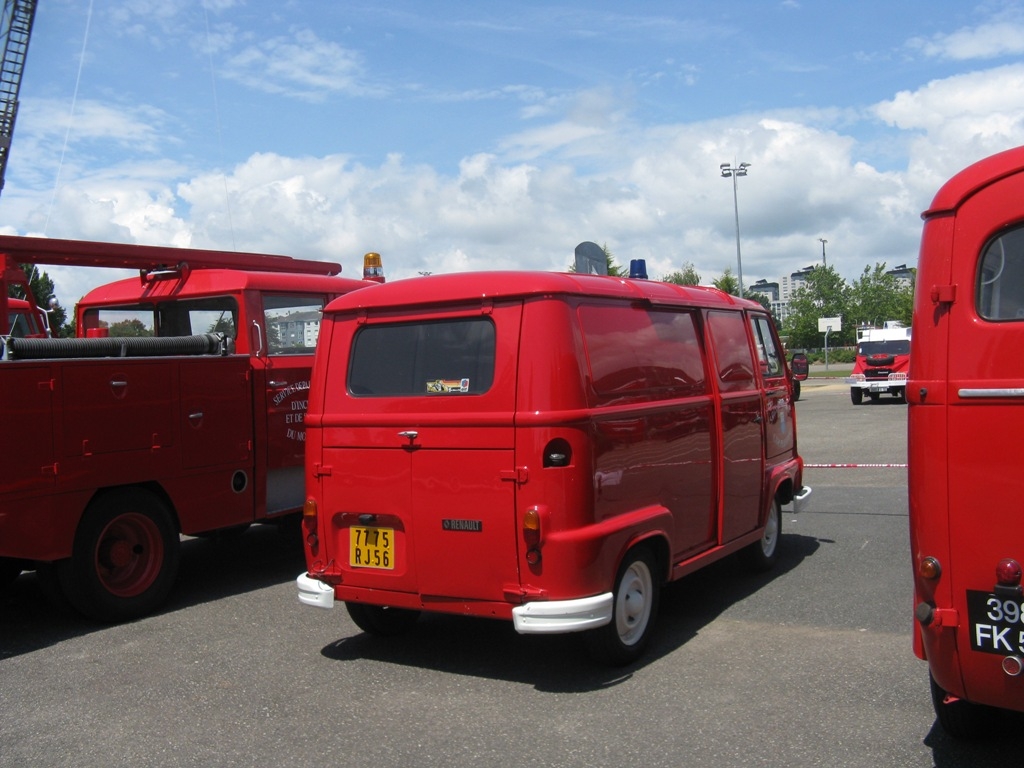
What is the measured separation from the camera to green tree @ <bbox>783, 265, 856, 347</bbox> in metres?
72.9

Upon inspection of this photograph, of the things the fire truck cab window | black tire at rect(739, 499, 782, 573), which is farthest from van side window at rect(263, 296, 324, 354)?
black tire at rect(739, 499, 782, 573)

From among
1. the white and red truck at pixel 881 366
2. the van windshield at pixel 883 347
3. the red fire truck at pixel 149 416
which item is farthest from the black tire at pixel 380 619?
the van windshield at pixel 883 347

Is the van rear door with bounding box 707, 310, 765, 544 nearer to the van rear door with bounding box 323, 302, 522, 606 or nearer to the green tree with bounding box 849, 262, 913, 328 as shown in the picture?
the van rear door with bounding box 323, 302, 522, 606

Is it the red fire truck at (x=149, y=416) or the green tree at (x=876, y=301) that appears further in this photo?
the green tree at (x=876, y=301)

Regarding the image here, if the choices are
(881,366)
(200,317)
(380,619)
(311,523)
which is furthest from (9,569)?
(881,366)

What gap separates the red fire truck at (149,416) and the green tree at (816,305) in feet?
223

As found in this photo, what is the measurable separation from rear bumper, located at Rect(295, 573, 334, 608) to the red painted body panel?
57 millimetres

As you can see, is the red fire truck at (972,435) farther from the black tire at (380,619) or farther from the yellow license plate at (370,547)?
the black tire at (380,619)

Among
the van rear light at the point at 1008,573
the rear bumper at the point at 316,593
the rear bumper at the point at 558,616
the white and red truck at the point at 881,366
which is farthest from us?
the white and red truck at the point at 881,366

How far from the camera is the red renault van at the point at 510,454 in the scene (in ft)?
17.0

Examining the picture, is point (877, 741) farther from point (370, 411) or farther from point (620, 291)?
point (370, 411)

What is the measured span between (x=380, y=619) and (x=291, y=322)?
319 cm

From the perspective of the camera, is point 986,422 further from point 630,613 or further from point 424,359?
point 424,359

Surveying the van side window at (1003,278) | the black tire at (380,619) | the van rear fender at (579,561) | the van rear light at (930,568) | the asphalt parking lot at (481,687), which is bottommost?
the asphalt parking lot at (481,687)
